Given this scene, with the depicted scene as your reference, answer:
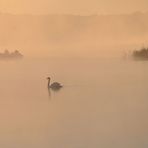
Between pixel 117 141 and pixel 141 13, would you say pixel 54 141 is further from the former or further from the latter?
pixel 141 13

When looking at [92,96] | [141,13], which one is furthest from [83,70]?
[141,13]

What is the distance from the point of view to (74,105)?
141 cm

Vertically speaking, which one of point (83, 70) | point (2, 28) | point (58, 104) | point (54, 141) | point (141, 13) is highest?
point (141, 13)

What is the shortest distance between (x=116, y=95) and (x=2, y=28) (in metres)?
0.56

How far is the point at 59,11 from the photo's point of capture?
146 cm

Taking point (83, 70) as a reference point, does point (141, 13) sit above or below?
above

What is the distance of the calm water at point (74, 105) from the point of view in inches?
54.5

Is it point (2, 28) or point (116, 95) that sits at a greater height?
point (2, 28)

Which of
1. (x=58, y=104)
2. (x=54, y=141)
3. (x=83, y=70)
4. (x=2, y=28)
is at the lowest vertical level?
(x=54, y=141)

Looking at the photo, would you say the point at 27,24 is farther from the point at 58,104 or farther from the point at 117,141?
the point at 117,141

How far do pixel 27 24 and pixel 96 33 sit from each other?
297 millimetres

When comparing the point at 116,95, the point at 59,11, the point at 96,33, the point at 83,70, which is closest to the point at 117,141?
the point at 116,95

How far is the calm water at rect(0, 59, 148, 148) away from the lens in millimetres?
1384

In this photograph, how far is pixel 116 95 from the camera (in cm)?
143
